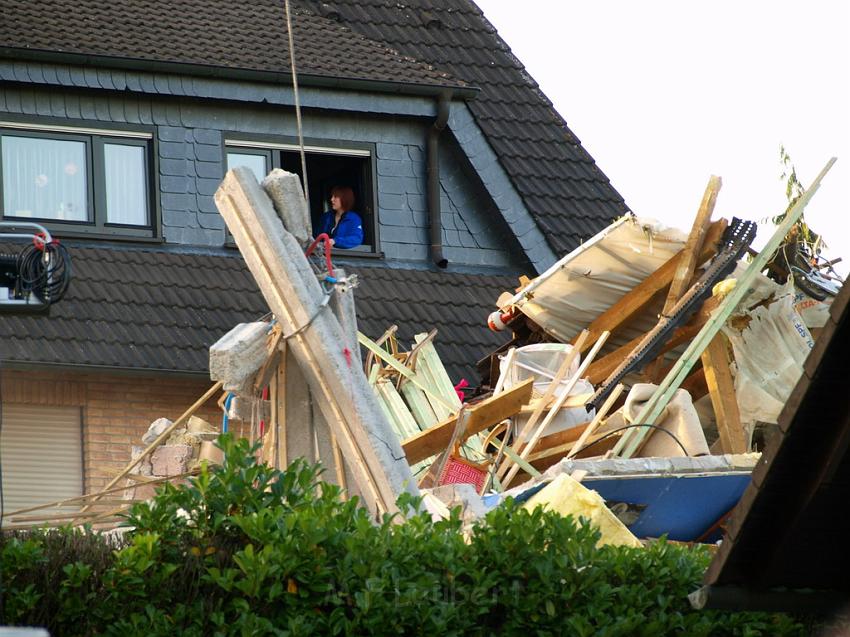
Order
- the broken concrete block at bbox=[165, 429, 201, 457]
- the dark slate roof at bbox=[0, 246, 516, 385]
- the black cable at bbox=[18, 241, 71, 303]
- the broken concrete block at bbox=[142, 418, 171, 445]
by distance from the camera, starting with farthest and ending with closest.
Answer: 1. the dark slate roof at bbox=[0, 246, 516, 385]
2. the broken concrete block at bbox=[165, 429, 201, 457]
3. the broken concrete block at bbox=[142, 418, 171, 445]
4. the black cable at bbox=[18, 241, 71, 303]

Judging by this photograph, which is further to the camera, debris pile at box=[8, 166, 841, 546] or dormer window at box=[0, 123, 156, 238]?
dormer window at box=[0, 123, 156, 238]

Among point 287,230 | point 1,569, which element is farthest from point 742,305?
point 1,569

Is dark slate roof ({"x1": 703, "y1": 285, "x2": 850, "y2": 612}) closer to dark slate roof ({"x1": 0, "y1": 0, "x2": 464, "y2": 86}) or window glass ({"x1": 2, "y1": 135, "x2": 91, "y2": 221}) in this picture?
window glass ({"x1": 2, "y1": 135, "x2": 91, "y2": 221})

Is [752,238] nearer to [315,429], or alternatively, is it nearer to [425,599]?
[315,429]

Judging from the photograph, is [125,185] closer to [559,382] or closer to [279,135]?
[279,135]

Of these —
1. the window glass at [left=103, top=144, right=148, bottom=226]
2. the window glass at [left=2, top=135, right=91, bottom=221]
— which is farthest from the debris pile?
the window glass at [left=2, top=135, right=91, bottom=221]

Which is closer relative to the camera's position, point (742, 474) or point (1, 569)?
point (1, 569)

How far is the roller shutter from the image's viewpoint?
52.3 feet

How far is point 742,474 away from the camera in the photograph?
11211 millimetres

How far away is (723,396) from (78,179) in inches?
272

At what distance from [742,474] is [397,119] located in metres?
8.08

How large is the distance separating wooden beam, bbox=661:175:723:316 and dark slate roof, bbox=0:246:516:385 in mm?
3619

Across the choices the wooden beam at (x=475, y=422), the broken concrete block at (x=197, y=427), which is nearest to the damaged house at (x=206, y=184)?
the broken concrete block at (x=197, y=427)

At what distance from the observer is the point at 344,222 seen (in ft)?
58.5
